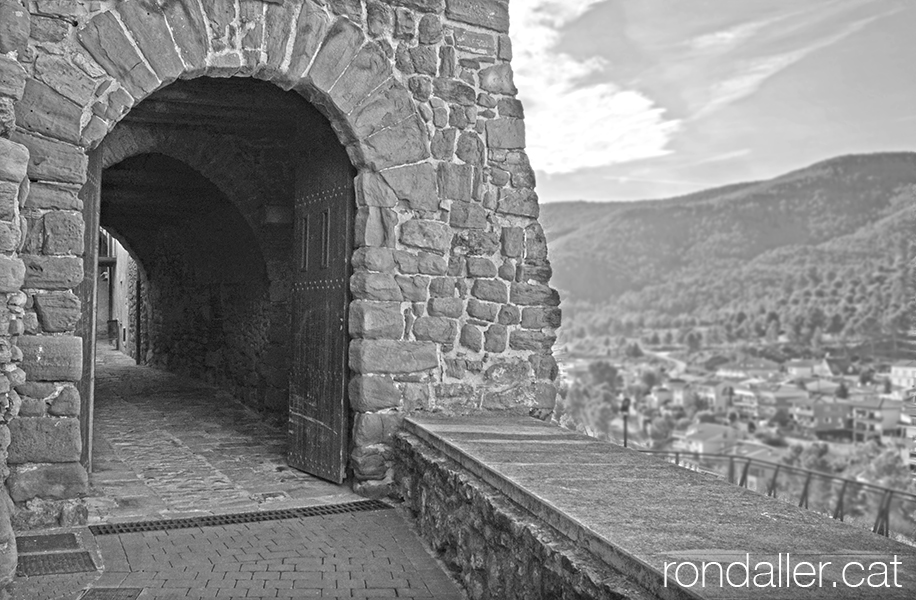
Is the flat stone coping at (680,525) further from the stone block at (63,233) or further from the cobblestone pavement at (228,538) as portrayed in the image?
the stone block at (63,233)

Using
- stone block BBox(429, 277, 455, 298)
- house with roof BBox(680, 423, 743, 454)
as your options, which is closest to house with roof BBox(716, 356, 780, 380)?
house with roof BBox(680, 423, 743, 454)

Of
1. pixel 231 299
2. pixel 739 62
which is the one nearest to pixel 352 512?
pixel 231 299

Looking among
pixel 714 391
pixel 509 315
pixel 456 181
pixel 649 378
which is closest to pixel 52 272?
Answer: pixel 456 181

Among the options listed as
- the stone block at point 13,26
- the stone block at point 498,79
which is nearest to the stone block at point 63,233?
the stone block at point 13,26

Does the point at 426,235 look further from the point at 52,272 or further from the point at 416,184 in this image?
the point at 52,272

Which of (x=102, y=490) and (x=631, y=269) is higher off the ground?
(x=631, y=269)

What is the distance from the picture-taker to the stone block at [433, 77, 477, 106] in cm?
525

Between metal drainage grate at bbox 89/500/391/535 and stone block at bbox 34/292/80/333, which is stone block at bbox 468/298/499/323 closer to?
metal drainage grate at bbox 89/500/391/535

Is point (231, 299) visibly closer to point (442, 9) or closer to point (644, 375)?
point (442, 9)

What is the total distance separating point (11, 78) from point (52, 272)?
3.26 ft

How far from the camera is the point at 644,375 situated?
2783cm

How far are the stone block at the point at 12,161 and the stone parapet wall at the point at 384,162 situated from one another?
Answer: 275 millimetres

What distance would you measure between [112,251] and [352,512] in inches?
662

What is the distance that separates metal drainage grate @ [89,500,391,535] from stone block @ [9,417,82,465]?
424 mm
